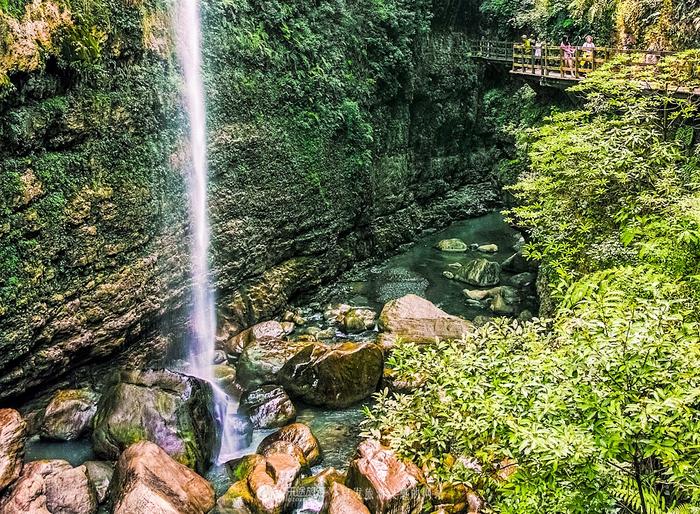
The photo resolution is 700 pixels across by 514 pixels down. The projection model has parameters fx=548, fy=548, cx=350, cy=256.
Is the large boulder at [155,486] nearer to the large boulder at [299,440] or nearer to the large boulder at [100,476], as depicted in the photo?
the large boulder at [100,476]

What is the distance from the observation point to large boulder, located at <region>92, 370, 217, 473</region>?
32.2ft

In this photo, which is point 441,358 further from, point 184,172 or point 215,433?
point 184,172

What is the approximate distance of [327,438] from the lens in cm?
1111

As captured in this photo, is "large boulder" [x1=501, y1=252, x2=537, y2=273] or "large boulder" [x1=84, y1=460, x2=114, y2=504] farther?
"large boulder" [x1=501, y1=252, x2=537, y2=273]

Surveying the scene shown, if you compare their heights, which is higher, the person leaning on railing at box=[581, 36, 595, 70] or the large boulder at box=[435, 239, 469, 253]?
the person leaning on railing at box=[581, 36, 595, 70]

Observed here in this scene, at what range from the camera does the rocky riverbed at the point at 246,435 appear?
840cm

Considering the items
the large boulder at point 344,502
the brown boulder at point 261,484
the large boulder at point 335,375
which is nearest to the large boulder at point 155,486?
the brown boulder at point 261,484

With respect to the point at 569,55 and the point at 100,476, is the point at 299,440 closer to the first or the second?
the point at 100,476

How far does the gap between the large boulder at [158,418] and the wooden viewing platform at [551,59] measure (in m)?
11.6

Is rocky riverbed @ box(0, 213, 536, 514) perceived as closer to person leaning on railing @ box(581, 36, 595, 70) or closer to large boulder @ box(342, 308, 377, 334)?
large boulder @ box(342, 308, 377, 334)

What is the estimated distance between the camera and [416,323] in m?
15.0

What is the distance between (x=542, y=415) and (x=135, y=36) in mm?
11197

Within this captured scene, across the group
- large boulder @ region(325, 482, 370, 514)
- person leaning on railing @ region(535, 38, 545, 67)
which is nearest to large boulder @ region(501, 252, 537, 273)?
person leaning on railing @ region(535, 38, 545, 67)

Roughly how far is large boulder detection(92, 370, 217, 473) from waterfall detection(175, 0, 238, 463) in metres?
1.22
